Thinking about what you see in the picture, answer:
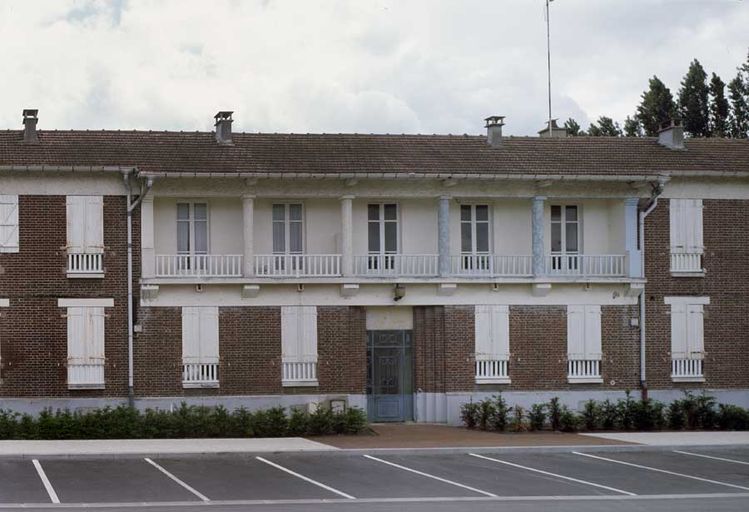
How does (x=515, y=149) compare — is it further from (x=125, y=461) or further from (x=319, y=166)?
(x=125, y=461)

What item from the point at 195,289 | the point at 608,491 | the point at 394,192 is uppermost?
the point at 394,192

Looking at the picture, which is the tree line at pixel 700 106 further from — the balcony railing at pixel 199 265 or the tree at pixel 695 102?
the balcony railing at pixel 199 265

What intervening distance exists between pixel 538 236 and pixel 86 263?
1199 centimetres

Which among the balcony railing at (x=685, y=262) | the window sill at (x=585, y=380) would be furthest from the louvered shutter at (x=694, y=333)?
the window sill at (x=585, y=380)

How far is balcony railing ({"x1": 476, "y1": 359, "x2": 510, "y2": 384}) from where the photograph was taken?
36.7 metres

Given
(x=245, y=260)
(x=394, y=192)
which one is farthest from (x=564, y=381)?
(x=245, y=260)

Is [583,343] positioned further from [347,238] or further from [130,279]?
[130,279]

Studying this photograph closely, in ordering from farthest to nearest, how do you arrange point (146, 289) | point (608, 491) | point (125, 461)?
1. point (146, 289)
2. point (125, 461)
3. point (608, 491)

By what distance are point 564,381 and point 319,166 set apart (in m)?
8.82

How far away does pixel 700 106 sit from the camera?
64875 mm

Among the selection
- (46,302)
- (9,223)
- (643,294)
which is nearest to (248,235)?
(46,302)

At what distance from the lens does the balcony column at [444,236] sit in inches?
1437

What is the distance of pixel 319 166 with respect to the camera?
1421 inches

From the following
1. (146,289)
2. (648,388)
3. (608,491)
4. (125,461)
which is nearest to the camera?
(608,491)
